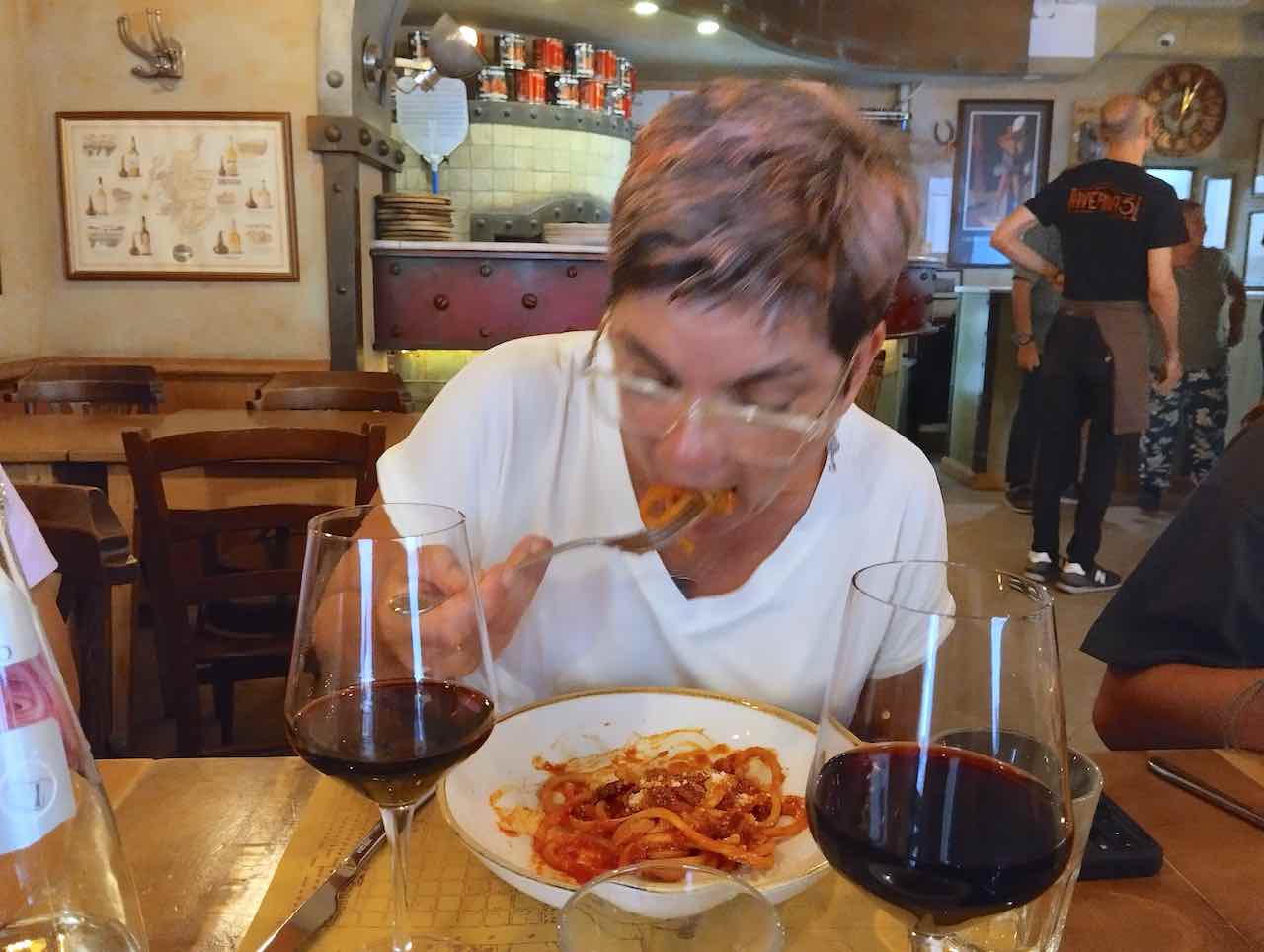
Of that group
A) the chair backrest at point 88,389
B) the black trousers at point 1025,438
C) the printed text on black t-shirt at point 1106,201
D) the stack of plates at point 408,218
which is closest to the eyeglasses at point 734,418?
the chair backrest at point 88,389

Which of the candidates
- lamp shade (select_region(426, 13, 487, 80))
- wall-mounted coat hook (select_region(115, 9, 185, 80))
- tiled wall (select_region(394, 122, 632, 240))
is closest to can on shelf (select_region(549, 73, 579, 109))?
tiled wall (select_region(394, 122, 632, 240))

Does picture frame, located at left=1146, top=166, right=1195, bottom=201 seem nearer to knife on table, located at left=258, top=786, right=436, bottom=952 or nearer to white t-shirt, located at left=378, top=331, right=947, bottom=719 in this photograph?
white t-shirt, located at left=378, top=331, right=947, bottom=719

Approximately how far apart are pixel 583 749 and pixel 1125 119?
12.7ft

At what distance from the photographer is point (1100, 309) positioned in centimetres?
409

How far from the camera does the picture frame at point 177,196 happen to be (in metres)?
4.21

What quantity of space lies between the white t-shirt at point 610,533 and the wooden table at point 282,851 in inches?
13.2

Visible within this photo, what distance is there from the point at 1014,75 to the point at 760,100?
765 cm

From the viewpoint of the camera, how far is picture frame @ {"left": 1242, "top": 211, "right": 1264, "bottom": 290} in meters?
7.38

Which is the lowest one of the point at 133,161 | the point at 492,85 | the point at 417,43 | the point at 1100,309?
the point at 1100,309

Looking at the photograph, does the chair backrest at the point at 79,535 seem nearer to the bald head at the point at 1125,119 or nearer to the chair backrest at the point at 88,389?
the chair backrest at the point at 88,389

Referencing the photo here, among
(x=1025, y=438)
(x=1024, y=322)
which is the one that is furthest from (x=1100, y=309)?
(x=1025, y=438)

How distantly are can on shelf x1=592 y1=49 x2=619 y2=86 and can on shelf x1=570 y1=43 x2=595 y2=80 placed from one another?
0.07m

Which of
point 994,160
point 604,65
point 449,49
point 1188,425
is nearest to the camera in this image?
point 449,49

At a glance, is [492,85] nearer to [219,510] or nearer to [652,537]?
[219,510]
